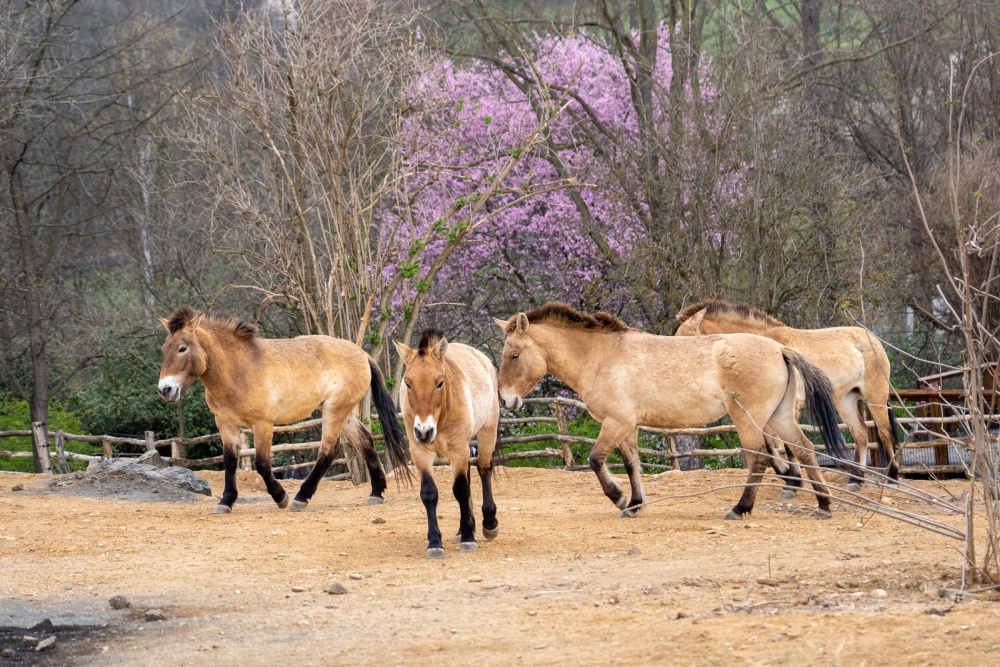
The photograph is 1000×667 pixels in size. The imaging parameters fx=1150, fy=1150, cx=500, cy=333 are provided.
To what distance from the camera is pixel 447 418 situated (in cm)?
823

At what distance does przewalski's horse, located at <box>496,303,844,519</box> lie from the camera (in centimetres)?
973

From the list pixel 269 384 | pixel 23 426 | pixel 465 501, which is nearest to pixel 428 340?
pixel 465 501

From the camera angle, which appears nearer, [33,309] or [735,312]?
[735,312]

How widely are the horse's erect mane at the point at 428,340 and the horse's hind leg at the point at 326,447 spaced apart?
3.85 m

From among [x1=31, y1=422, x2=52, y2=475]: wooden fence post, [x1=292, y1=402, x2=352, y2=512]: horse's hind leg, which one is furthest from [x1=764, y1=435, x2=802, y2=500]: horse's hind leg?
[x1=31, y1=422, x2=52, y2=475]: wooden fence post

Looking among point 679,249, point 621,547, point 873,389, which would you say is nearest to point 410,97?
point 679,249

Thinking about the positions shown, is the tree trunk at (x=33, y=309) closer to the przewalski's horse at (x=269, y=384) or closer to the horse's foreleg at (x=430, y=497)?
the przewalski's horse at (x=269, y=384)

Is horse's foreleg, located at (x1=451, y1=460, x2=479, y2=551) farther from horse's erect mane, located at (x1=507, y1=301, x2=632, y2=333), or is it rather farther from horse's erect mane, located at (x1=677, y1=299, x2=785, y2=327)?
horse's erect mane, located at (x1=677, y1=299, x2=785, y2=327)

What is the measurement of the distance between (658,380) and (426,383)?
2893 millimetres

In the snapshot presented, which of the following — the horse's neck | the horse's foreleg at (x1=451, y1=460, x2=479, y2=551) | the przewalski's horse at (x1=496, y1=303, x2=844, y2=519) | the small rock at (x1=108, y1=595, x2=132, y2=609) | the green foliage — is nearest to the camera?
the small rock at (x1=108, y1=595, x2=132, y2=609)

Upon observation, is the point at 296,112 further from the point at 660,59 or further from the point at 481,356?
the point at 660,59

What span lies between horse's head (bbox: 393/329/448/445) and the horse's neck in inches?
88.9

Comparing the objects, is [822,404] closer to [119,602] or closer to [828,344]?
[828,344]

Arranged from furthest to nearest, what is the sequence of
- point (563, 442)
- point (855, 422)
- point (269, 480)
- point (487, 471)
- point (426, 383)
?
1. point (563, 442)
2. point (855, 422)
3. point (269, 480)
4. point (487, 471)
5. point (426, 383)
